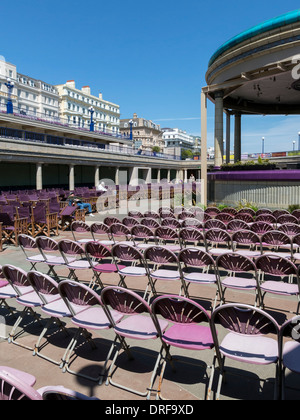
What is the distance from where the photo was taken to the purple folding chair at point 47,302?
405 cm

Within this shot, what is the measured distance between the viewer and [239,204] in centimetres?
1792

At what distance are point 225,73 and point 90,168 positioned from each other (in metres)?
27.5

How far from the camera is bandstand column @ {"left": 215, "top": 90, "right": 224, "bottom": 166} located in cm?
2277

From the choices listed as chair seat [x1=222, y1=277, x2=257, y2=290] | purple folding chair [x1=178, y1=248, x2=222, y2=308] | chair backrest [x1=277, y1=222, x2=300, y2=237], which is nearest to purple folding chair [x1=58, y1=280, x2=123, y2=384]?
purple folding chair [x1=178, y1=248, x2=222, y2=308]

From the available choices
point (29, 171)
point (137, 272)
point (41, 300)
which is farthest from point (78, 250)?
point (29, 171)

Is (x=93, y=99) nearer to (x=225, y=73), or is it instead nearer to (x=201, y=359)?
(x=225, y=73)

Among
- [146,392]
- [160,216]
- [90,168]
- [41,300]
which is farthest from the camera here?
[90,168]

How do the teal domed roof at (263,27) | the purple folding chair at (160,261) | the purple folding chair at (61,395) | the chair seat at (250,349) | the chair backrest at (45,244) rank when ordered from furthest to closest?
the teal domed roof at (263,27) < the chair backrest at (45,244) < the purple folding chair at (160,261) < the chair seat at (250,349) < the purple folding chair at (61,395)

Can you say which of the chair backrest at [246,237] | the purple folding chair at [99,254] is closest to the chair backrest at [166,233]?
the chair backrest at [246,237]

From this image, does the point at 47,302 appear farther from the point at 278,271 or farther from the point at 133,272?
the point at 278,271

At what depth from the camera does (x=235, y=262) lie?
17.4 feet

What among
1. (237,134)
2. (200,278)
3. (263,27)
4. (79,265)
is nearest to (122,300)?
(200,278)

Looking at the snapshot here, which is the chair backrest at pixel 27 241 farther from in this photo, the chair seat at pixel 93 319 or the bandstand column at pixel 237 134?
the bandstand column at pixel 237 134

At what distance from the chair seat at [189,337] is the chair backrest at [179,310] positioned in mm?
84
